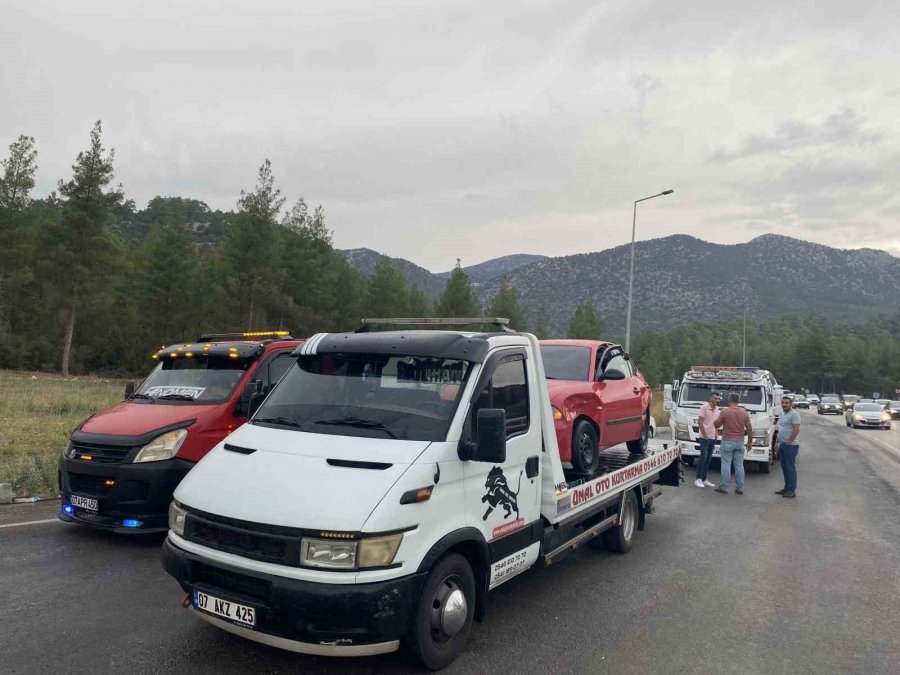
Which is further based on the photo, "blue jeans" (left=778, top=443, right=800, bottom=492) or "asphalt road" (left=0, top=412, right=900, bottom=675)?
"blue jeans" (left=778, top=443, right=800, bottom=492)

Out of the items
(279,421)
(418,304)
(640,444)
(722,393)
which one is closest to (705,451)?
(722,393)

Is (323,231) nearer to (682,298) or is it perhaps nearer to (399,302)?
(399,302)

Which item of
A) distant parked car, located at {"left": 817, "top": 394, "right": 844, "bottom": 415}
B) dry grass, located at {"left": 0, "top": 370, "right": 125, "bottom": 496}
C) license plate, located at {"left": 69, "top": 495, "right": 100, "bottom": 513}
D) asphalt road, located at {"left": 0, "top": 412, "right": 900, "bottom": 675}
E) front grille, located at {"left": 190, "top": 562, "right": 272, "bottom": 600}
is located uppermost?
front grille, located at {"left": 190, "top": 562, "right": 272, "bottom": 600}

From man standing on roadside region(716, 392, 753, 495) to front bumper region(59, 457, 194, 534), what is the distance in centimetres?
901

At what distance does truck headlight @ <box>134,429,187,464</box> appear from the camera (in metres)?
6.02

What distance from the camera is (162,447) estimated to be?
610cm

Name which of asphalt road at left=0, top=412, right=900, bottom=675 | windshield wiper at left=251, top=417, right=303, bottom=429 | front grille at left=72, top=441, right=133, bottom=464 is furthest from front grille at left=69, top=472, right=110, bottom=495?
windshield wiper at left=251, top=417, right=303, bottom=429

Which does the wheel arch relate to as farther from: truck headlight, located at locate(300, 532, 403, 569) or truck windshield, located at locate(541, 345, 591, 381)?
truck windshield, located at locate(541, 345, 591, 381)

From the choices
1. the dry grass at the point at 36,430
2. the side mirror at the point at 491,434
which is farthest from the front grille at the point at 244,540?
the dry grass at the point at 36,430

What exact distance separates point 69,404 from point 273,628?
17.9 metres

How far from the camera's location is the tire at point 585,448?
20.7 ft

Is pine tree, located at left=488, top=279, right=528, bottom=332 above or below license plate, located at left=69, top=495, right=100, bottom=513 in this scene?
above

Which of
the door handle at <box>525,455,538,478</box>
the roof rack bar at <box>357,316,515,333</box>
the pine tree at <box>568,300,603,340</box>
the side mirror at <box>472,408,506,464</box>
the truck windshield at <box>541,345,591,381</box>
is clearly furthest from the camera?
the pine tree at <box>568,300,603,340</box>

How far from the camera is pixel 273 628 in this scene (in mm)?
3398
